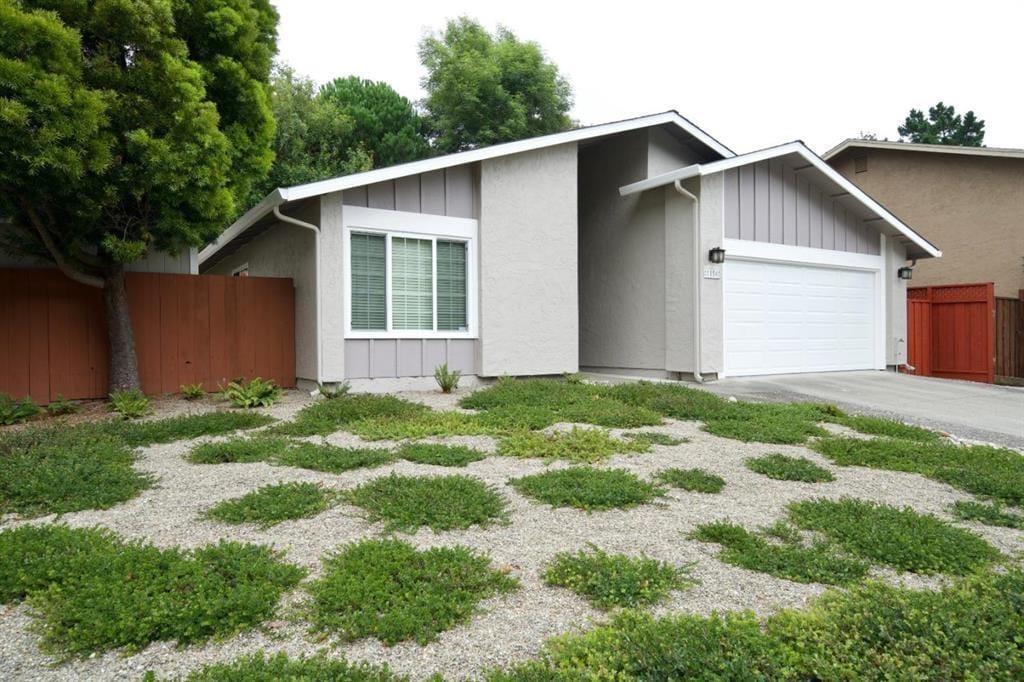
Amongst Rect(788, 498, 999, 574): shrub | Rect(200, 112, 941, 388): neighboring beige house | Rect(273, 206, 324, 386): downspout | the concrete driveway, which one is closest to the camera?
Rect(788, 498, 999, 574): shrub

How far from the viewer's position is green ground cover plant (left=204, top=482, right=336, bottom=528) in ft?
12.2

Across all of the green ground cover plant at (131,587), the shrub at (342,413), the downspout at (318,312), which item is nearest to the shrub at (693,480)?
the green ground cover plant at (131,587)

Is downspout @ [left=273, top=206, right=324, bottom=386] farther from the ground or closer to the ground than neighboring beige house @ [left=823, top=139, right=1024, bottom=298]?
closer to the ground

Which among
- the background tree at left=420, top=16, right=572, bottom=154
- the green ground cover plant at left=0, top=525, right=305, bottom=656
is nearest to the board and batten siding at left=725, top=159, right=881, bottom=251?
the green ground cover plant at left=0, top=525, right=305, bottom=656

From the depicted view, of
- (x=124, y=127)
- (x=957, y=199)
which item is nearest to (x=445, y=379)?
(x=124, y=127)

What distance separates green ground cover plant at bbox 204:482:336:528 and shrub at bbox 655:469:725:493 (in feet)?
7.77

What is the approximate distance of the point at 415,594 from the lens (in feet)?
8.93

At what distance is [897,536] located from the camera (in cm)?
340

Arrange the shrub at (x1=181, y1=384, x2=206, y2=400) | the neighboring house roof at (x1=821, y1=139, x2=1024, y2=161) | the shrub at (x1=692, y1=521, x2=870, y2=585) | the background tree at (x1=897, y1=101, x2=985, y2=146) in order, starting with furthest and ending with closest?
the background tree at (x1=897, y1=101, x2=985, y2=146) < the neighboring house roof at (x1=821, y1=139, x2=1024, y2=161) < the shrub at (x1=181, y1=384, x2=206, y2=400) < the shrub at (x1=692, y1=521, x2=870, y2=585)

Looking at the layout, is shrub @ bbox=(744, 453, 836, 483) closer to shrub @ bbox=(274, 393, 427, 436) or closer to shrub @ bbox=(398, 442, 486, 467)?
shrub @ bbox=(398, 442, 486, 467)

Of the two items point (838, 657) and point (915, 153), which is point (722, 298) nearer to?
point (838, 657)

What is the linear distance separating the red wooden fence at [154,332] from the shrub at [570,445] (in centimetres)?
477

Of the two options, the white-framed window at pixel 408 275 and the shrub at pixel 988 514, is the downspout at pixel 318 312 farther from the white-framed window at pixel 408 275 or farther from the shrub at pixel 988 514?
the shrub at pixel 988 514

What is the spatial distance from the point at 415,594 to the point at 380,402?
4551 millimetres
